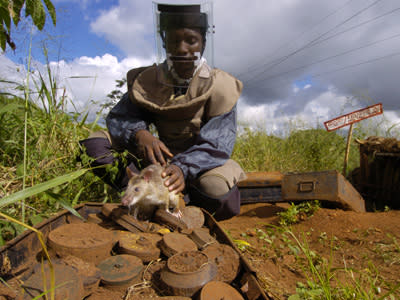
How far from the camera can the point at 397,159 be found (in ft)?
15.8

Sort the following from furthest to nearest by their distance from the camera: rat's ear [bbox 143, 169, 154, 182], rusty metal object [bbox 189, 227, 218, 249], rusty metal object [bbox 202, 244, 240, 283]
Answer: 1. rat's ear [bbox 143, 169, 154, 182]
2. rusty metal object [bbox 189, 227, 218, 249]
3. rusty metal object [bbox 202, 244, 240, 283]

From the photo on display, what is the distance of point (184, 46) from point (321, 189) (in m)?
2.48

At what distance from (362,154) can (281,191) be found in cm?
244

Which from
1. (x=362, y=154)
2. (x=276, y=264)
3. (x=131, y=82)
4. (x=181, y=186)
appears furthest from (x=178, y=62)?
(x=362, y=154)

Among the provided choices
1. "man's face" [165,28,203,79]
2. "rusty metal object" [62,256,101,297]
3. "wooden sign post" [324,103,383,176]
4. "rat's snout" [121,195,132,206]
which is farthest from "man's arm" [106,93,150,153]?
"wooden sign post" [324,103,383,176]

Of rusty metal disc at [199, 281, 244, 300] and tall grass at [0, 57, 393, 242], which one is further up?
tall grass at [0, 57, 393, 242]

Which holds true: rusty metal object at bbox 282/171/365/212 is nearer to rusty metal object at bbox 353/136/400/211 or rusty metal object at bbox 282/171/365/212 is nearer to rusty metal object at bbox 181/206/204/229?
rusty metal object at bbox 353/136/400/211

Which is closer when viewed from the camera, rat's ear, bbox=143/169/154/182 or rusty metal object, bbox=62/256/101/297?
rusty metal object, bbox=62/256/101/297

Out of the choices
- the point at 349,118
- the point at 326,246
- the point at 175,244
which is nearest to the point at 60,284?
the point at 175,244

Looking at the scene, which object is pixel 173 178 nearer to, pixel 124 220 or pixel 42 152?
pixel 124 220

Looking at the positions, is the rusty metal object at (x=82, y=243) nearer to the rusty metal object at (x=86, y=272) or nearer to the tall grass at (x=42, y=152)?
the rusty metal object at (x=86, y=272)

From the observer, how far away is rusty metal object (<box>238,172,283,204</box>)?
4059mm

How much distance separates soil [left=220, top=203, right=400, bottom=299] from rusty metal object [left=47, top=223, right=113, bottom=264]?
38.1 inches

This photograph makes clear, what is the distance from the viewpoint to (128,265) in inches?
57.6
